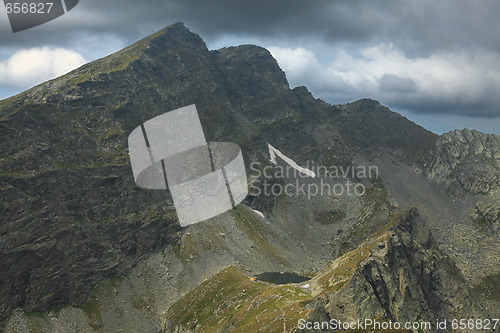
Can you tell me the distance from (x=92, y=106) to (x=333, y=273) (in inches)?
5904

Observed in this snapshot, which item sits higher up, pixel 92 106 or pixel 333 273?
pixel 92 106

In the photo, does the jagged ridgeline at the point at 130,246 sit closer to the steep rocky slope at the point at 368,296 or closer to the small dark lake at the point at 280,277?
the steep rocky slope at the point at 368,296

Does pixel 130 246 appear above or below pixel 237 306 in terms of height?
above

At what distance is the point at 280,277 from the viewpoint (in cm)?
14175

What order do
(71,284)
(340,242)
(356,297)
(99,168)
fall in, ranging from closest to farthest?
(356,297)
(71,284)
(99,168)
(340,242)

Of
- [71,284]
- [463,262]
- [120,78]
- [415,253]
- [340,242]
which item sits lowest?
[463,262]

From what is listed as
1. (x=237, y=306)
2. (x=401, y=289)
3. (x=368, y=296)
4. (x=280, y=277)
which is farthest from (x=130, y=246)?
(x=368, y=296)

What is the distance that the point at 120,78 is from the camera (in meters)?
195

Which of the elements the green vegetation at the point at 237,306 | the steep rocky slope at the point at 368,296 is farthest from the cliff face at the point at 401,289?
the green vegetation at the point at 237,306

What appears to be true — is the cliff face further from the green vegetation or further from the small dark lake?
the small dark lake

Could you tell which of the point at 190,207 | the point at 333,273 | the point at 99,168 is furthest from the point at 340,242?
the point at 99,168

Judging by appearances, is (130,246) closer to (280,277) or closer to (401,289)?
(280,277)

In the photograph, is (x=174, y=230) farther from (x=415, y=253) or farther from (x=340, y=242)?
(x=415, y=253)

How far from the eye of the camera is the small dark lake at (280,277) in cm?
13268
